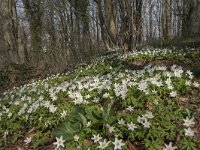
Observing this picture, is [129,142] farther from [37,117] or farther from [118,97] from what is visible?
Result: [37,117]

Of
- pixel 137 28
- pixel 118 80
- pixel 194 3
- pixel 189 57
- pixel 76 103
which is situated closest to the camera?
pixel 76 103

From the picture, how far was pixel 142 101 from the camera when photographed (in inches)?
205

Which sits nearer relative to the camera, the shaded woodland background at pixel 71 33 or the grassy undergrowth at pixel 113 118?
the grassy undergrowth at pixel 113 118

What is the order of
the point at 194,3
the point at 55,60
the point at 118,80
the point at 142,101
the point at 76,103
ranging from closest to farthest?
the point at 142,101, the point at 76,103, the point at 118,80, the point at 55,60, the point at 194,3

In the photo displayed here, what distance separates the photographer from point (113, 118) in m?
4.53

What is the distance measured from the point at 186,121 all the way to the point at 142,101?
1.05 meters

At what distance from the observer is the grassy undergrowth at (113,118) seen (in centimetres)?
429

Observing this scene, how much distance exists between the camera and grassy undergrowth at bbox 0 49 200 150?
429 cm

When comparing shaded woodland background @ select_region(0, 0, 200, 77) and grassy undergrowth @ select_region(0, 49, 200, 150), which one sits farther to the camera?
shaded woodland background @ select_region(0, 0, 200, 77)

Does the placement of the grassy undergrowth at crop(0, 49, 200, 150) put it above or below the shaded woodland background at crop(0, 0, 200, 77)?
below

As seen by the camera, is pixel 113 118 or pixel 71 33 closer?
pixel 113 118

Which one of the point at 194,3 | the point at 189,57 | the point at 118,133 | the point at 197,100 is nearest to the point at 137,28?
the point at 189,57

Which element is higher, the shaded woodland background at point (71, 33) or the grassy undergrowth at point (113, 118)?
the shaded woodland background at point (71, 33)

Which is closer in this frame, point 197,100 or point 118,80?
point 197,100
